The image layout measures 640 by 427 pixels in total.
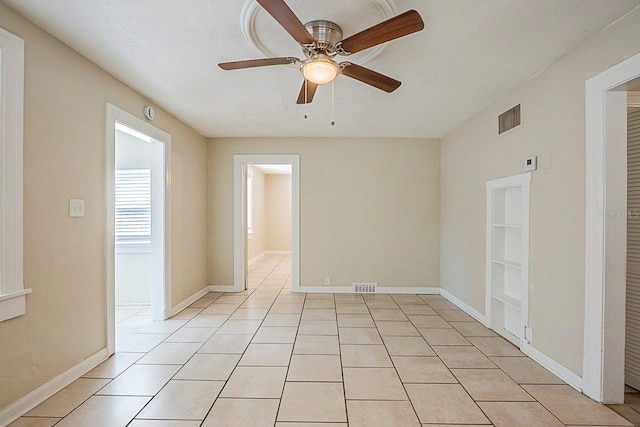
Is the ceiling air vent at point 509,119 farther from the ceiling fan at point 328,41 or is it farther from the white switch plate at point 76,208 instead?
the white switch plate at point 76,208

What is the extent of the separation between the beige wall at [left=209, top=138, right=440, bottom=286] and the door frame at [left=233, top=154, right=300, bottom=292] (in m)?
0.08

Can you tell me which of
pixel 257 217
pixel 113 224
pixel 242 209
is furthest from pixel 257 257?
pixel 113 224

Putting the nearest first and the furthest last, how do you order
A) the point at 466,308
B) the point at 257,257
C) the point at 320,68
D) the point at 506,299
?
the point at 320,68
the point at 506,299
the point at 466,308
the point at 257,257

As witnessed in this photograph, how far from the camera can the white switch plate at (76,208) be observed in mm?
2377

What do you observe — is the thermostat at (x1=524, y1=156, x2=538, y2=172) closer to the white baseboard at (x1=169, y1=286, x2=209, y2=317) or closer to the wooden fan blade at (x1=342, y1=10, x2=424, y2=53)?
the wooden fan blade at (x1=342, y1=10, x2=424, y2=53)

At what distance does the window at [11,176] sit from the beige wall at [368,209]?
3.17 m

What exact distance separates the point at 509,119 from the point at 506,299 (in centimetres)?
183

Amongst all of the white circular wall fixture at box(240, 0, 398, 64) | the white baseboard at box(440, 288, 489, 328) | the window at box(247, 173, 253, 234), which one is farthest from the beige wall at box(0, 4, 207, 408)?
the window at box(247, 173, 253, 234)

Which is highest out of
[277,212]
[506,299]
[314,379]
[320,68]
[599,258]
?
[320,68]

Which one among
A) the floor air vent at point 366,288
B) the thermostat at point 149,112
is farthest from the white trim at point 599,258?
the thermostat at point 149,112

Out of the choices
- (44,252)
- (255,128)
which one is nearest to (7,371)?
(44,252)

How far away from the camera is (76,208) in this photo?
2.42 meters

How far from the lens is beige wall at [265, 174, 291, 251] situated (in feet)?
32.4

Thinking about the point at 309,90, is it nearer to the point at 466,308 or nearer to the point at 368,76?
the point at 368,76
